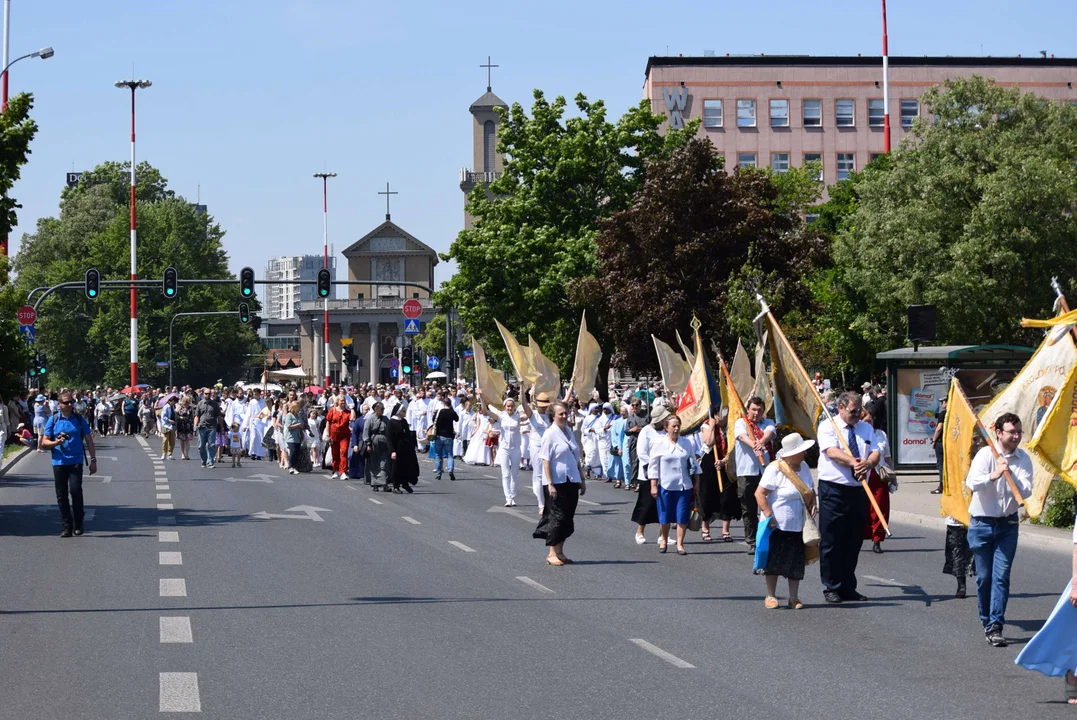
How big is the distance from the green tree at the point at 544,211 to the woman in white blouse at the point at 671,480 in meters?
32.0

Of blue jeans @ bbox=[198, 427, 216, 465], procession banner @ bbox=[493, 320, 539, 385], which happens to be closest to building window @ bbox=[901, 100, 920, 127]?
blue jeans @ bbox=[198, 427, 216, 465]

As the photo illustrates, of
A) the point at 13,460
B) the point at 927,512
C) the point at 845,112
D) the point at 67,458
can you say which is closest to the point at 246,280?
the point at 13,460

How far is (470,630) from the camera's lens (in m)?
11.3

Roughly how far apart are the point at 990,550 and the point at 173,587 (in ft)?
23.4

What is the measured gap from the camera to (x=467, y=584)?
14102 mm

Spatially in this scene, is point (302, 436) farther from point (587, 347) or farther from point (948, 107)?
point (948, 107)

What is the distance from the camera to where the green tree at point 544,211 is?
50469mm

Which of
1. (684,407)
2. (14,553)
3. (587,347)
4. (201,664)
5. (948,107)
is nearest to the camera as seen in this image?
(201,664)

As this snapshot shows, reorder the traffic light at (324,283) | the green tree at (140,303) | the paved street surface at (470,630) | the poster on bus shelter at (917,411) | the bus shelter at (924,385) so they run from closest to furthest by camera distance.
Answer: the paved street surface at (470,630)
the bus shelter at (924,385)
the poster on bus shelter at (917,411)
the traffic light at (324,283)
the green tree at (140,303)

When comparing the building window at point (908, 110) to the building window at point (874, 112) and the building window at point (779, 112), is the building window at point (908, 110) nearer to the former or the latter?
the building window at point (874, 112)

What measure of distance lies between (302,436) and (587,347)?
7.66 meters

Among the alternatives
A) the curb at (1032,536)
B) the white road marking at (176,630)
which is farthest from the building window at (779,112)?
the white road marking at (176,630)

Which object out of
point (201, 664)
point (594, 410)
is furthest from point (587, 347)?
point (201, 664)

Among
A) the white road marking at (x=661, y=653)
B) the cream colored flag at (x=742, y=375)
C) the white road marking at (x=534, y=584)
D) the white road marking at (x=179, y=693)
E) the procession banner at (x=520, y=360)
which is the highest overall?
the procession banner at (x=520, y=360)
